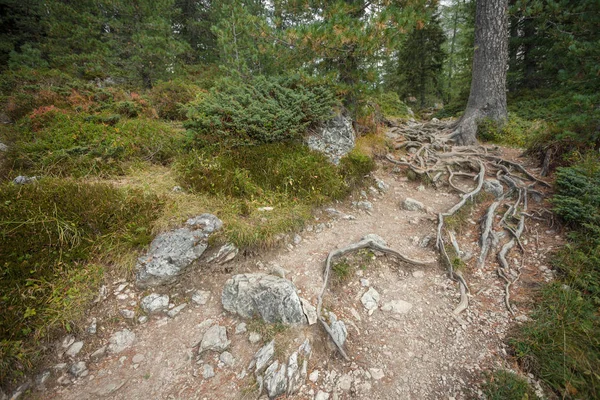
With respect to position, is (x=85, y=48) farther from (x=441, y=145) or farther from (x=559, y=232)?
(x=559, y=232)

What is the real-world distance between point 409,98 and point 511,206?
1784 centimetres

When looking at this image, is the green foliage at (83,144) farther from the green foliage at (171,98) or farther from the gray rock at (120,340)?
the gray rock at (120,340)

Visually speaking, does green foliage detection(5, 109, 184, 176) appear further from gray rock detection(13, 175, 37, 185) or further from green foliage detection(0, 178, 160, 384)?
green foliage detection(0, 178, 160, 384)

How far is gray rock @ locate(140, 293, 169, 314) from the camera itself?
296cm

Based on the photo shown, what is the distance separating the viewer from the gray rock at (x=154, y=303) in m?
2.96

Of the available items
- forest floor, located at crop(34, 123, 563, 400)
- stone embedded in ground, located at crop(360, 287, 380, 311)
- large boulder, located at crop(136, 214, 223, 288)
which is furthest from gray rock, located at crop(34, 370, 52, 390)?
stone embedded in ground, located at crop(360, 287, 380, 311)

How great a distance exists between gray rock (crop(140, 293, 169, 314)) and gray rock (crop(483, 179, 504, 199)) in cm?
706

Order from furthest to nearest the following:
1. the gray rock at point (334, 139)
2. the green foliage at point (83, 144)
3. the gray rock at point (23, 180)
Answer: the gray rock at point (334, 139), the green foliage at point (83, 144), the gray rock at point (23, 180)

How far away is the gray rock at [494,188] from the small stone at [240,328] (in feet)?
20.3

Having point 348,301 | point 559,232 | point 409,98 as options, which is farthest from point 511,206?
point 409,98

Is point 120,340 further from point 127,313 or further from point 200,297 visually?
point 200,297

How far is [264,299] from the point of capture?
297 cm

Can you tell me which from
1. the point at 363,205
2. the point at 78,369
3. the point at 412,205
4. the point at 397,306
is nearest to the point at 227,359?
the point at 78,369

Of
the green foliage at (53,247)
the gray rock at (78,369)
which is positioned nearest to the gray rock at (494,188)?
the green foliage at (53,247)
